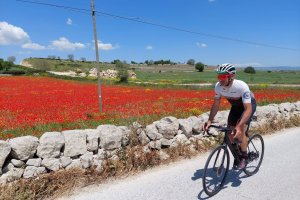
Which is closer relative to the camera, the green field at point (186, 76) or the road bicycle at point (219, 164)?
the road bicycle at point (219, 164)

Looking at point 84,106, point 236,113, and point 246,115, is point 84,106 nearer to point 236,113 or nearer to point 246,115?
point 236,113

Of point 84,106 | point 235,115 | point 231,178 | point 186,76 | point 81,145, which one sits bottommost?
point 186,76

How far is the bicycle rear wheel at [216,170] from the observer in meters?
5.14

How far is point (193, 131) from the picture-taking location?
26.3 feet

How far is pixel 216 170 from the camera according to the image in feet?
17.5

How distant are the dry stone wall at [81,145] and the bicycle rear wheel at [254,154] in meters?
1.78

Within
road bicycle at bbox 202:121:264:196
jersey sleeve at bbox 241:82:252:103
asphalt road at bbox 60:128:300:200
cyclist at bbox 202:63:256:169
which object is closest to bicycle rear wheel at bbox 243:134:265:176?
road bicycle at bbox 202:121:264:196

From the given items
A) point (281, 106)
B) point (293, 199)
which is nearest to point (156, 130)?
point (293, 199)

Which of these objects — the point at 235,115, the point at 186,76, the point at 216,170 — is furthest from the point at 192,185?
the point at 186,76

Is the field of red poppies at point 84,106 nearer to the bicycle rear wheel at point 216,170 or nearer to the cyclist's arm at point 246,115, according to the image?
the bicycle rear wheel at point 216,170

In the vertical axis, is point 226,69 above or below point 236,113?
above

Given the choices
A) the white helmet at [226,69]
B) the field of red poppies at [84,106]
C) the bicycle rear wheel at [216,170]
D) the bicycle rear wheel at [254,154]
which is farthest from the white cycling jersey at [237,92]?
the field of red poppies at [84,106]

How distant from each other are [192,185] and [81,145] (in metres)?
2.30

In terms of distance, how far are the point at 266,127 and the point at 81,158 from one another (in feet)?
23.0
